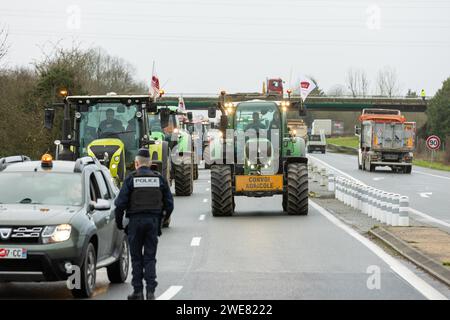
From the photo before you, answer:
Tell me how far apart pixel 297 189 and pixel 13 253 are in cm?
1557

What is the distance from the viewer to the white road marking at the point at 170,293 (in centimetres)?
1280

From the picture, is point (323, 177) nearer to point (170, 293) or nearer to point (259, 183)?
point (259, 183)

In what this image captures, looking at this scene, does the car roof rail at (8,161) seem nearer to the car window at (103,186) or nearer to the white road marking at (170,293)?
the car window at (103,186)

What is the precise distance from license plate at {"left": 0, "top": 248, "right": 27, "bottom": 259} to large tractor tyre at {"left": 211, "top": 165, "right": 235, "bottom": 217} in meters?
15.0

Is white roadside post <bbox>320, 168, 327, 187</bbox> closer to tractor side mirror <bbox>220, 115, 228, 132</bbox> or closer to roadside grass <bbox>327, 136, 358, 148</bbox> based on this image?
tractor side mirror <bbox>220, 115, 228, 132</bbox>

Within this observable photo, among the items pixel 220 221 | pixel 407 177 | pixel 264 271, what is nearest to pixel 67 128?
pixel 220 221

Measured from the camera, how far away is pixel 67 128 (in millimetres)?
25234

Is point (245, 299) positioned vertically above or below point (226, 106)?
below

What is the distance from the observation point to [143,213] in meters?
12.4

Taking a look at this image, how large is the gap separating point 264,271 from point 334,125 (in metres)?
155

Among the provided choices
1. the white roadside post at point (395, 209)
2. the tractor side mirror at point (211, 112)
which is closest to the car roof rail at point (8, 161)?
the white roadside post at point (395, 209)

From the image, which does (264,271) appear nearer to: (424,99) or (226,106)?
(226,106)

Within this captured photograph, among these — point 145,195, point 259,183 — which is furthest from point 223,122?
point 145,195

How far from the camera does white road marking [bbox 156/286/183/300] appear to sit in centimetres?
1280
